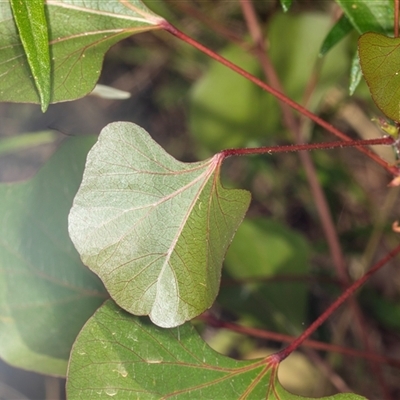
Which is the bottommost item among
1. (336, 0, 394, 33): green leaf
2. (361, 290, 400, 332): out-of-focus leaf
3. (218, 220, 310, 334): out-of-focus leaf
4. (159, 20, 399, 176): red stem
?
Result: (361, 290, 400, 332): out-of-focus leaf

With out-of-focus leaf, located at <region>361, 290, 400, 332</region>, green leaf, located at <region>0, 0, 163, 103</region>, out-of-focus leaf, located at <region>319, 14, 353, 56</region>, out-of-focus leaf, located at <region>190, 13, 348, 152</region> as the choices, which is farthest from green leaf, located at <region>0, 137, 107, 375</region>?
out-of-focus leaf, located at <region>361, 290, 400, 332</region>

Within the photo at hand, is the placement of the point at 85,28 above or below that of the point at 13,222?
above

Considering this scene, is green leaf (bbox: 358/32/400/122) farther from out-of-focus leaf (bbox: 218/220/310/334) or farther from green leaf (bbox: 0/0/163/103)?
out-of-focus leaf (bbox: 218/220/310/334)

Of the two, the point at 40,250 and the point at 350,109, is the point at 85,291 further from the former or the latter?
the point at 350,109

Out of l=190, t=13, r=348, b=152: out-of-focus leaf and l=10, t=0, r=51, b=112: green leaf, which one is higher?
l=10, t=0, r=51, b=112: green leaf

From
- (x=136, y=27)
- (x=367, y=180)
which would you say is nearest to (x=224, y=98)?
(x=367, y=180)

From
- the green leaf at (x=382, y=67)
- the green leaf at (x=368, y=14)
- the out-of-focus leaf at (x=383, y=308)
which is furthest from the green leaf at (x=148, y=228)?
the out-of-focus leaf at (x=383, y=308)
